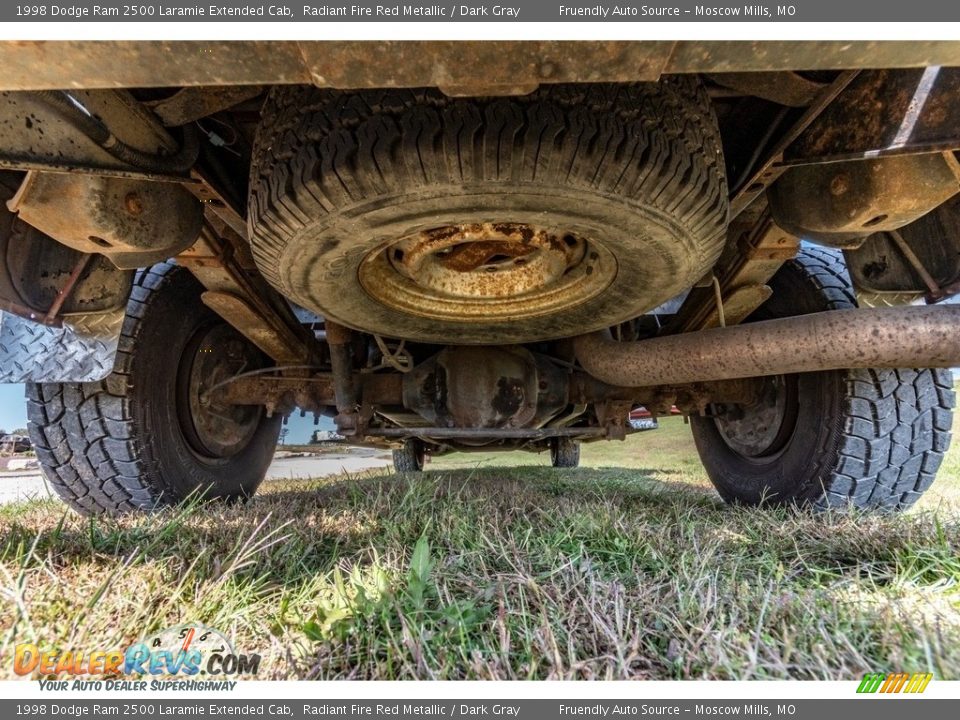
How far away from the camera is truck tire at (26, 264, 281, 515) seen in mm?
1665

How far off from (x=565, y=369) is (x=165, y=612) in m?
1.64

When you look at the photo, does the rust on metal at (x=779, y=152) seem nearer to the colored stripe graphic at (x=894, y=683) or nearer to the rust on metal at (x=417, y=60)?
the rust on metal at (x=417, y=60)

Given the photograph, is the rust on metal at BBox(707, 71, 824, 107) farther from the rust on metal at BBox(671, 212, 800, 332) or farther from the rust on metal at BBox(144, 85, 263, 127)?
the rust on metal at BBox(144, 85, 263, 127)

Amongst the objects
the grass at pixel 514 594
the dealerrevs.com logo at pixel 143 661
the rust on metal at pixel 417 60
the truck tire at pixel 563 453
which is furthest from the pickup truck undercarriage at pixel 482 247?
the truck tire at pixel 563 453

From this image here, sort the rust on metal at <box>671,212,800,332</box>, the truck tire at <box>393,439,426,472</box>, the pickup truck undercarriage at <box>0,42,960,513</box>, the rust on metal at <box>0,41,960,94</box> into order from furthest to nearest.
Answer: the truck tire at <box>393,439,426,472</box> < the rust on metal at <box>671,212,800,332</box> < the pickup truck undercarriage at <box>0,42,960,513</box> < the rust on metal at <box>0,41,960,94</box>

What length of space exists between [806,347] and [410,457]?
287 cm

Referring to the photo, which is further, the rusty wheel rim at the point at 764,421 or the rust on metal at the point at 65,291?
the rusty wheel rim at the point at 764,421

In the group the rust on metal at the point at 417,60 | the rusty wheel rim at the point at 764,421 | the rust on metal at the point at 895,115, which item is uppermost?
the rust on metal at the point at 895,115

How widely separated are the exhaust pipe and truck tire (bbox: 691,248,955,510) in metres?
0.37

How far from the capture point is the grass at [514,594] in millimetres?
697

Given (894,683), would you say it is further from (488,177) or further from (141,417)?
(141,417)

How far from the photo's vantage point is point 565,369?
2154 mm

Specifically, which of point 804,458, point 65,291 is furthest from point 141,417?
point 804,458

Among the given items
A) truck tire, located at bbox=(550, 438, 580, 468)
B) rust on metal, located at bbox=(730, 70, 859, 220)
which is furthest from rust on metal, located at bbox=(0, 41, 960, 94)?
truck tire, located at bbox=(550, 438, 580, 468)
